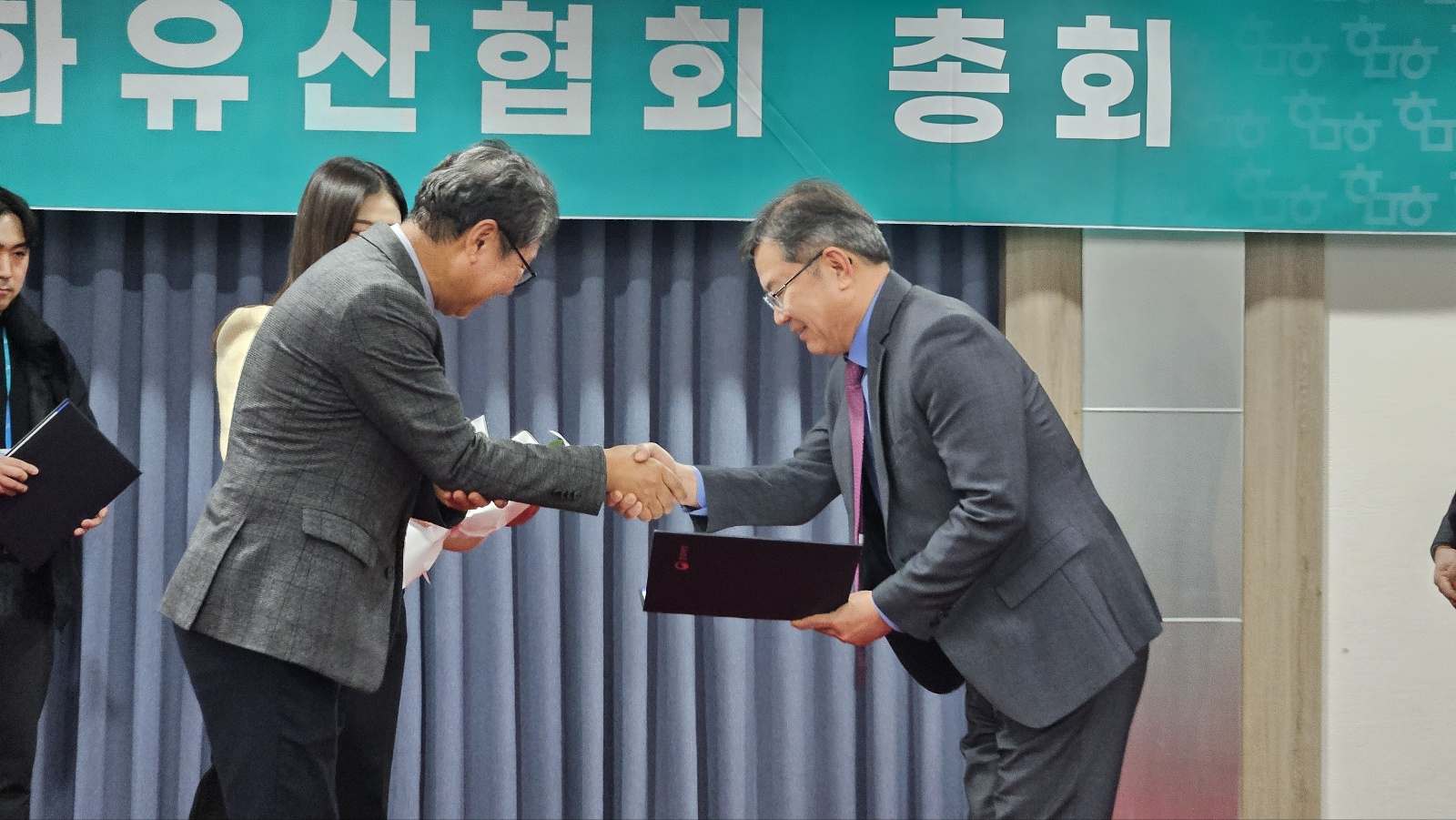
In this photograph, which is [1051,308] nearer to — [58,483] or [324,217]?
[324,217]

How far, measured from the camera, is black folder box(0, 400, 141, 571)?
2.18 meters

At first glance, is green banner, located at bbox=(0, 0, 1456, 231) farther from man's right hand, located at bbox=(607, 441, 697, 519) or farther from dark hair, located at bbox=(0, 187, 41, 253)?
man's right hand, located at bbox=(607, 441, 697, 519)

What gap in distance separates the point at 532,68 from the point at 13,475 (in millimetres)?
1444

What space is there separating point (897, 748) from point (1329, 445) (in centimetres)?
137

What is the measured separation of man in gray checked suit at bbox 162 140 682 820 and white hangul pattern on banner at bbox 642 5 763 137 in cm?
127

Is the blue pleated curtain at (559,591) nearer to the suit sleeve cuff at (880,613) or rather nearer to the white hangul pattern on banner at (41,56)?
the white hangul pattern on banner at (41,56)

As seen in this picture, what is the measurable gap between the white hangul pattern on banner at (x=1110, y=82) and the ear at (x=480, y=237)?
68.2 inches

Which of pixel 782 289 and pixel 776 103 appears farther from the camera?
pixel 776 103

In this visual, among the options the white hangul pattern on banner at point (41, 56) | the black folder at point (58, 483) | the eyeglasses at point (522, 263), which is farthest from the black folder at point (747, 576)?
the white hangul pattern on banner at point (41, 56)

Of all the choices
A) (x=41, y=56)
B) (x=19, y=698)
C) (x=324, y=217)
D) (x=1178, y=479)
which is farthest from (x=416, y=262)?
(x=1178, y=479)

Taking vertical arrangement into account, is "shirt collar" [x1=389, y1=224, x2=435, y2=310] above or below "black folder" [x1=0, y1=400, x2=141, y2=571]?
above

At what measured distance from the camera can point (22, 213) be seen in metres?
2.42

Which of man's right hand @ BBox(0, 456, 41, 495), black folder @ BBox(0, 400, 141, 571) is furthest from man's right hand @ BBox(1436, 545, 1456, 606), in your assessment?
man's right hand @ BBox(0, 456, 41, 495)

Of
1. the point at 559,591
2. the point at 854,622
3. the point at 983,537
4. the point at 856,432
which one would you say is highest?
the point at 856,432
